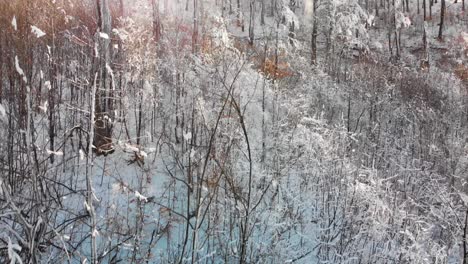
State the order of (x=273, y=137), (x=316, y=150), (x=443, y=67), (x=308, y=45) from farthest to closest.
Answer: (x=308, y=45)
(x=443, y=67)
(x=273, y=137)
(x=316, y=150)

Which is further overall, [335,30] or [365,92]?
[335,30]

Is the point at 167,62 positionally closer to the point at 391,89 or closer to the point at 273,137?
the point at 273,137

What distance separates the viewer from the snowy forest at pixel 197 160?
3.30 meters

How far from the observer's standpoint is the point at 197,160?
4.94m

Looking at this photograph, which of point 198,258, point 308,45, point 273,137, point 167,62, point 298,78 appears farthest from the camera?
point 308,45

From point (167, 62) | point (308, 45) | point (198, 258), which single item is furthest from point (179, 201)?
point (308, 45)

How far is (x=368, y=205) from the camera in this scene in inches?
179

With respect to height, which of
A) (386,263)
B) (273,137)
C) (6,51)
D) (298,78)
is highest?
(6,51)

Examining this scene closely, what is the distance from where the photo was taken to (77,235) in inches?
153

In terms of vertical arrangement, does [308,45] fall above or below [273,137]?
above

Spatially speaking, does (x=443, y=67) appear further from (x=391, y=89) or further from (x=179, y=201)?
(x=179, y=201)

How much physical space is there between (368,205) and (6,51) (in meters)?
4.30

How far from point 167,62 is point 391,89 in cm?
555

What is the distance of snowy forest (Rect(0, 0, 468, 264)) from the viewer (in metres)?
3.30
